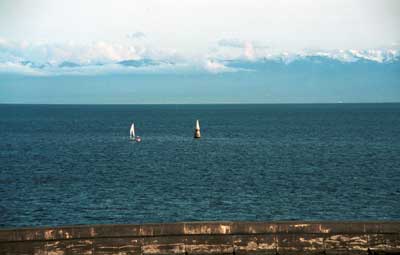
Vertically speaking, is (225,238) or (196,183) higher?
(196,183)

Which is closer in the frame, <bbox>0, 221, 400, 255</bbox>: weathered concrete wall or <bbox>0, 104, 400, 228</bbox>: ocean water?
<bbox>0, 221, 400, 255</bbox>: weathered concrete wall

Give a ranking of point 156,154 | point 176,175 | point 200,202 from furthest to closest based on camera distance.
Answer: point 156,154
point 176,175
point 200,202

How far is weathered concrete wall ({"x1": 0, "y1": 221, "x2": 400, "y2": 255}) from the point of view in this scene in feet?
55.5

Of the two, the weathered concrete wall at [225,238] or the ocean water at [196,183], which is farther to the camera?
the ocean water at [196,183]

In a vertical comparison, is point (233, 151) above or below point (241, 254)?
above

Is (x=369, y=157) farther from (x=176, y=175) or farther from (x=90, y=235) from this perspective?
(x=90, y=235)

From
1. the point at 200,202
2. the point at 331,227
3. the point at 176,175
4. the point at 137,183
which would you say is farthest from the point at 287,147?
the point at 331,227

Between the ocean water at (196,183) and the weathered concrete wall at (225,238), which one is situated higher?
the ocean water at (196,183)

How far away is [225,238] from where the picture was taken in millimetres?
17219

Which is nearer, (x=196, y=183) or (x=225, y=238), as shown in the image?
(x=225, y=238)

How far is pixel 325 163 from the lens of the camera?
6794 cm

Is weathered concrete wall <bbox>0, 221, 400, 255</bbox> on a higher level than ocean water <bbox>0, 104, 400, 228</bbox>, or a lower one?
lower

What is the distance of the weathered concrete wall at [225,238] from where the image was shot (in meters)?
16.9

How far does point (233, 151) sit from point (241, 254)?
67423 mm
